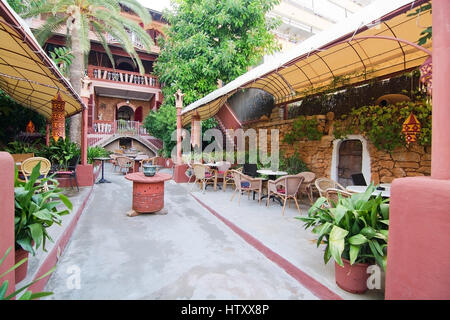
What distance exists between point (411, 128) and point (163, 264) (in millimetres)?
4452

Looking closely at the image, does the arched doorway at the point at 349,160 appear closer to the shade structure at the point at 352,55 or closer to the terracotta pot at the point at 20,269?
the shade structure at the point at 352,55

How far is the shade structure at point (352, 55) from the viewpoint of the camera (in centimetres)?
277

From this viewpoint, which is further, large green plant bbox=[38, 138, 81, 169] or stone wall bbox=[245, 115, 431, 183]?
large green plant bbox=[38, 138, 81, 169]

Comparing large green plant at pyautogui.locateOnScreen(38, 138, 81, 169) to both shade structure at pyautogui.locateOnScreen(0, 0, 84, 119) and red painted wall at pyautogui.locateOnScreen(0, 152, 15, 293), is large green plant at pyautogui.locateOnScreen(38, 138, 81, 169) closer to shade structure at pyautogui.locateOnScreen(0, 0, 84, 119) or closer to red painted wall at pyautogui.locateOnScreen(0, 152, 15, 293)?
shade structure at pyautogui.locateOnScreen(0, 0, 84, 119)

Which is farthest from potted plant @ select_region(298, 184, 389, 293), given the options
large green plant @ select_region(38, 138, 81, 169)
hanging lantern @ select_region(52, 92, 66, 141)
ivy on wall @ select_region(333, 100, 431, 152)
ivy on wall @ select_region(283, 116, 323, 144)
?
large green plant @ select_region(38, 138, 81, 169)

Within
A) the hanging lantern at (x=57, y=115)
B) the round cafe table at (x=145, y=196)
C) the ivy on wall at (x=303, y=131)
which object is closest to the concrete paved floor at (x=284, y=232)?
the round cafe table at (x=145, y=196)

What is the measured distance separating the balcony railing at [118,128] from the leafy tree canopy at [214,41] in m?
5.82

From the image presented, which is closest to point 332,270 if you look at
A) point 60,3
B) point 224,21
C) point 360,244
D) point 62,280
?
point 360,244

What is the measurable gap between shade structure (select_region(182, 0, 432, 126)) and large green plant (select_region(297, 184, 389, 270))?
1525mm

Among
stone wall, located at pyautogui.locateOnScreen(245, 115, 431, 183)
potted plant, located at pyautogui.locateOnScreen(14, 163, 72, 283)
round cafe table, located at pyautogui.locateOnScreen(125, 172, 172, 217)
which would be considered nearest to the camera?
potted plant, located at pyautogui.locateOnScreen(14, 163, 72, 283)

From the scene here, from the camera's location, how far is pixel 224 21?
32.1 ft

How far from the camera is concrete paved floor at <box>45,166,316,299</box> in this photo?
7.29ft

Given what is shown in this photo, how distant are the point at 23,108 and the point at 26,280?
11.1 metres

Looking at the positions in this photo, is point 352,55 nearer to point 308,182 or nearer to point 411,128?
point 411,128
